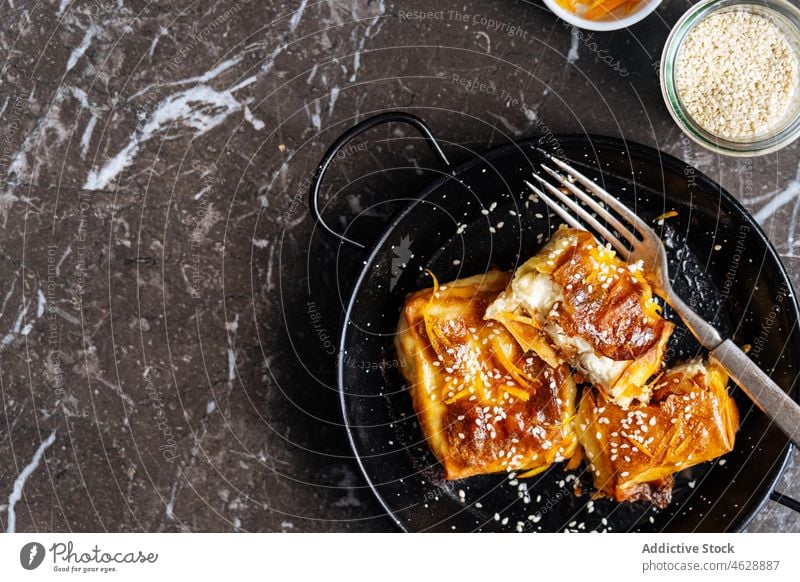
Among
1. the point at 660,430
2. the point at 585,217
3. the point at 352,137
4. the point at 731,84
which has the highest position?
the point at 731,84

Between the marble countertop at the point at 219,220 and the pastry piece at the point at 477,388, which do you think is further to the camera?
the marble countertop at the point at 219,220

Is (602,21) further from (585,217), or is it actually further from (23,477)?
(23,477)

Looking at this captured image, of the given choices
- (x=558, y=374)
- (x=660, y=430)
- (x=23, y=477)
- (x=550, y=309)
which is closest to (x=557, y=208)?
(x=550, y=309)

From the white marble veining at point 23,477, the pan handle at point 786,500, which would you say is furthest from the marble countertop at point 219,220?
the pan handle at point 786,500

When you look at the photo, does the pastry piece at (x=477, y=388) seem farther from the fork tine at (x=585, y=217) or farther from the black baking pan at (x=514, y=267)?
the fork tine at (x=585, y=217)

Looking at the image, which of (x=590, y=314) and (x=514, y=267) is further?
(x=514, y=267)
